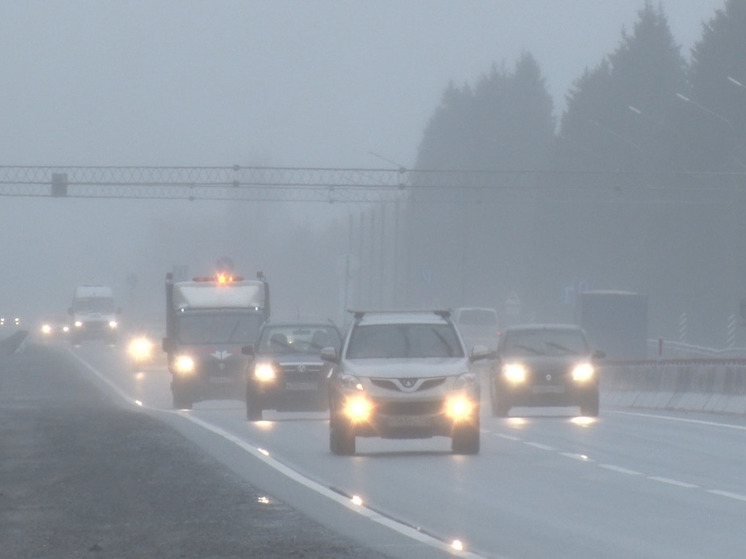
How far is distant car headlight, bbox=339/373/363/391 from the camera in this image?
21.0m

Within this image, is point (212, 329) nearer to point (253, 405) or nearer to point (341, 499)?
point (253, 405)

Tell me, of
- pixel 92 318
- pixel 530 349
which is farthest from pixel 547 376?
pixel 92 318

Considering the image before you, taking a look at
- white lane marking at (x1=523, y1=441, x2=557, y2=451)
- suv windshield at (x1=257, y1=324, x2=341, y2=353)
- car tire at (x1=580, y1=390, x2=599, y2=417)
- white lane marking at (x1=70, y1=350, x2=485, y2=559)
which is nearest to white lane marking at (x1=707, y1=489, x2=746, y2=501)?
white lane marking at (x1=70, y1=350, x2=485, y2=559)

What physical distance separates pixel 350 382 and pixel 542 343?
36.5 feet

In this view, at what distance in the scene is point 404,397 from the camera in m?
20.9

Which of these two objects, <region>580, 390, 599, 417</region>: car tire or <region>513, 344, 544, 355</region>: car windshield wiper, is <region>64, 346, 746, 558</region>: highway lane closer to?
<region>580, 390, 599, 417</region>: car tire

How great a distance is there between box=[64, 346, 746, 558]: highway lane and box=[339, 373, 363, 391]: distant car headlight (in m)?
0.78

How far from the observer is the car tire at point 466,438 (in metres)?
21.2

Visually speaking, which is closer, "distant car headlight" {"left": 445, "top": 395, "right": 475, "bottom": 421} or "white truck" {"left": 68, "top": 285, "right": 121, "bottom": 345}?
"distant car headlight" {"left": 445, "top": 395, "right": 475, "bottom": 421}

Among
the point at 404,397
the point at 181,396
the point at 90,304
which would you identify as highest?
the point at 404,397

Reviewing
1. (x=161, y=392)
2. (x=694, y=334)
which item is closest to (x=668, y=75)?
(x=694, y=334)

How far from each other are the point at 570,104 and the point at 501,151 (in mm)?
20457

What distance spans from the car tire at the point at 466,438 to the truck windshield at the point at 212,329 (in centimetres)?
1592

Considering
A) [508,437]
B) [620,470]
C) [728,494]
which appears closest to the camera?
[728,494]
